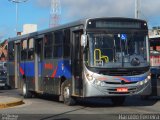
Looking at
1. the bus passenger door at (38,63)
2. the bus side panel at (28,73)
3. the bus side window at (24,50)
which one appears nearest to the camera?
the bus passenger door at (38,63)

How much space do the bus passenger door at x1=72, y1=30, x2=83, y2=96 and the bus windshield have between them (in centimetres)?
82

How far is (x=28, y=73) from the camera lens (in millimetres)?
25000

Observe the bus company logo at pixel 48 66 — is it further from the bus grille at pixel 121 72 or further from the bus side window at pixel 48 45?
the bus grille at pixel 121 72

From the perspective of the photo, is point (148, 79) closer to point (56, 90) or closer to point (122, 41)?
point (122, 41)

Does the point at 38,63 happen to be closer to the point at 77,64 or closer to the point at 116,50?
the point at 77,64

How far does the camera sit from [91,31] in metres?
17.8

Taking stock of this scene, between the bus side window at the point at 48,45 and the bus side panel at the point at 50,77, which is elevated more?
the bus side window at the point at 48,45

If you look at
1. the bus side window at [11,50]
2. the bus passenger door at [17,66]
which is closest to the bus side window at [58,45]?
the bus passenger door at [17,66]

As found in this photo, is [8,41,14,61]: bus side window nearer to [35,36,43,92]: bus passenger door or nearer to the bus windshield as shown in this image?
[35,36,43,92]: bus passenger door

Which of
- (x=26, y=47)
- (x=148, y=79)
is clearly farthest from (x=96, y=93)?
(x=26, y=47)

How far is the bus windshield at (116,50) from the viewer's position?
17578mm

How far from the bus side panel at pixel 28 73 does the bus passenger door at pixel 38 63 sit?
0.56 metres

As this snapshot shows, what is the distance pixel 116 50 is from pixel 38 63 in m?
6.69

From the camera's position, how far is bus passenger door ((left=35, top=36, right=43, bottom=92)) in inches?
908
